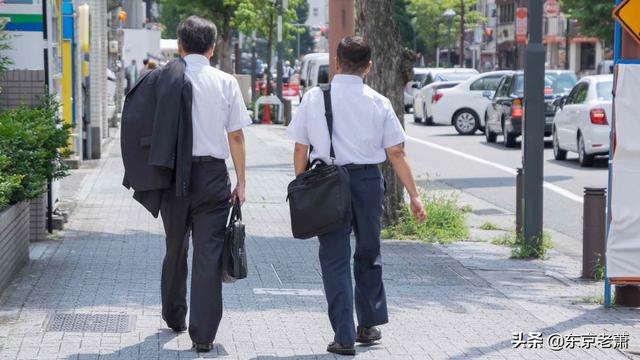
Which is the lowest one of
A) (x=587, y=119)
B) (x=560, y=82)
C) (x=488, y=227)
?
(x=488, y=227)

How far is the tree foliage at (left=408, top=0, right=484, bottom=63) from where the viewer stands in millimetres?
83250

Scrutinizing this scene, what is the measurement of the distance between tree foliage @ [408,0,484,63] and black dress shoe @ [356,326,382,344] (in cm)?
7376

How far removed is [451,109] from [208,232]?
2824cm

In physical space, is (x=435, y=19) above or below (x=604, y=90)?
above

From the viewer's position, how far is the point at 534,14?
11648 millimetres

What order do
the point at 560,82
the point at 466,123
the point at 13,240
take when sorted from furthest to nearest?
the point at 466,123 → the point at 560,82 → the point at 13,240

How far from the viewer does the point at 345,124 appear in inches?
282

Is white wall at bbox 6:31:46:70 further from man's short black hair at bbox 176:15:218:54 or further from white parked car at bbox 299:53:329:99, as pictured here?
white parked car at bbox 299:53:329:99

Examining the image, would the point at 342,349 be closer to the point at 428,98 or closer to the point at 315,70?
the point at 428,98

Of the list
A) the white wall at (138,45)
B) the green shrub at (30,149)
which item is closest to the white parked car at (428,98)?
the white wall at (138,45)

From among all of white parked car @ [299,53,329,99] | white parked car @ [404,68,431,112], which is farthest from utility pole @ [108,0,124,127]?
white parked car @ [404,68,431,112]

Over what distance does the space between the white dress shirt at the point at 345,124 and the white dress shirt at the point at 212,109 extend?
33 cm

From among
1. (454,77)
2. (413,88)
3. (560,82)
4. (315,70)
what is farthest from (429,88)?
(315,70)

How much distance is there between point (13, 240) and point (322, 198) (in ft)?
11.0
